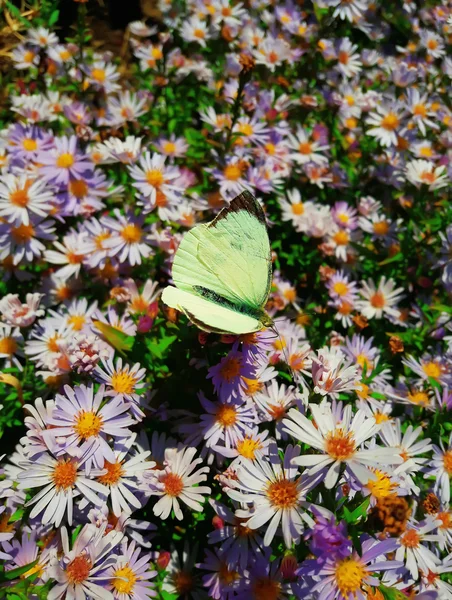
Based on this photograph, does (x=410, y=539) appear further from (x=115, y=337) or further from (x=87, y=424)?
(x=115, y=337)

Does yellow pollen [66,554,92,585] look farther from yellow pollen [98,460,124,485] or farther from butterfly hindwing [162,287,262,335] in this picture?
butterfly hindwing [162,287,262,335]

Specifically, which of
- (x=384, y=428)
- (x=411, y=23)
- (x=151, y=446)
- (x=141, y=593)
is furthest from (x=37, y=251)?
(x=411, y=23)

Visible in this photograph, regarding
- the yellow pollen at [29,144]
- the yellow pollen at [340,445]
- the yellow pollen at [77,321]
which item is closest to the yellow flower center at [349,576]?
the yellow pollen at [340,445]

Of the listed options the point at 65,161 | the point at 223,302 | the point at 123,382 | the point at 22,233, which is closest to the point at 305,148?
the point at 65,161

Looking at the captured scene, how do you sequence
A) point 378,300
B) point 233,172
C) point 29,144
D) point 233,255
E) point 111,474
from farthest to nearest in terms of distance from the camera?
1. point 378,300
2. point 233,172
3. point 29,144
4. point 233,255
5. point 111,474

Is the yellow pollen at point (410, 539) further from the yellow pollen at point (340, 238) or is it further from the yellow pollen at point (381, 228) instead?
the yellow pollen at point (381, 228)
